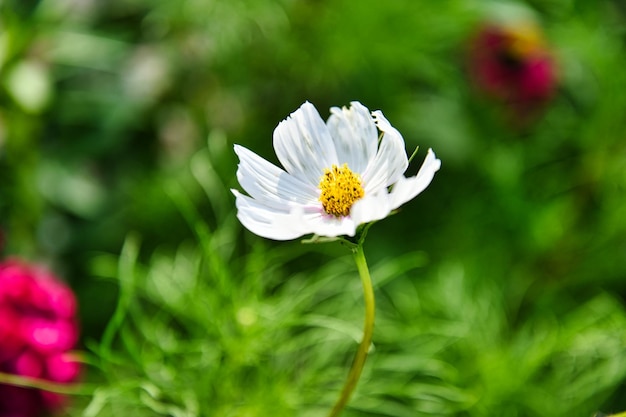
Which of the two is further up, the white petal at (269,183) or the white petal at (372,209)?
the white petal at (269,183)

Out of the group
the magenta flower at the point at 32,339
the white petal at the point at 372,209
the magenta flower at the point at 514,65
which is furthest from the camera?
the magenta flower at the point at 514,65

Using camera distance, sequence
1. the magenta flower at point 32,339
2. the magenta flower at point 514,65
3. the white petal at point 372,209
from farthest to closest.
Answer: the magenta flower at point 514,65
the magenta flower at point 32,339
the white petal at point 372,209

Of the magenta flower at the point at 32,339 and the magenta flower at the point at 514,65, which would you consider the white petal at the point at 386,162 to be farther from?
the magenta flower at the point at 514,65

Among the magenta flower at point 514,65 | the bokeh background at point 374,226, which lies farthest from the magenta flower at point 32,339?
the magenta flower at point 514,65

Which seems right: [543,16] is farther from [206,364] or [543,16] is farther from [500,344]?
[206,364]

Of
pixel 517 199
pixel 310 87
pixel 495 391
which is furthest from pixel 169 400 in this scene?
pixel 310 87

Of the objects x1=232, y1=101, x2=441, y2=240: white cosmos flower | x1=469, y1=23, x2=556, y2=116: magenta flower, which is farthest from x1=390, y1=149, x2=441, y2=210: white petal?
x1=469, y1=23, x2=556, y2=116: magenta flower

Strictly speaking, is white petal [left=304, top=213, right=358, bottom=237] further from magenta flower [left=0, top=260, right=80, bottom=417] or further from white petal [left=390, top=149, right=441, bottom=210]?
magenta flower [left=0, top=260, right=80, bottom=417]
